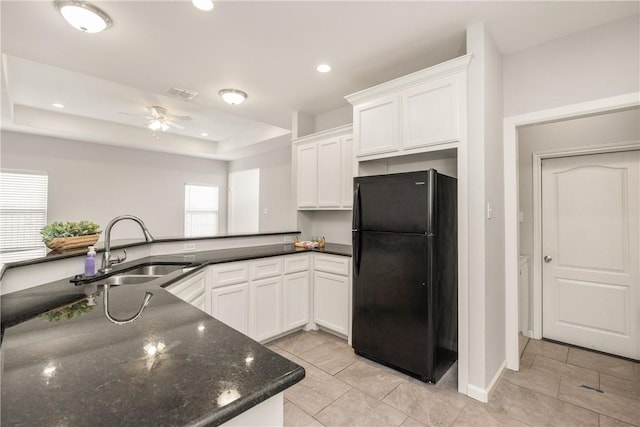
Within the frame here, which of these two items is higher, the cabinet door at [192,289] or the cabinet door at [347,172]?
the cabinet door at [347,172]

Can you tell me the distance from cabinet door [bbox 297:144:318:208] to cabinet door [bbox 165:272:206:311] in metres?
1.71

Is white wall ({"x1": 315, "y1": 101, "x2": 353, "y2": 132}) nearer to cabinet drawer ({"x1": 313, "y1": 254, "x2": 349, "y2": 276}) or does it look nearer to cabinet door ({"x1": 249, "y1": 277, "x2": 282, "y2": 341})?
cabinet drawer ({"x1": 313, "y1": 254, "x2": 349, "y2": 276})

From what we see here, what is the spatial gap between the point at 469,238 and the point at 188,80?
3.09 meters

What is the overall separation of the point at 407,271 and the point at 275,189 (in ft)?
13.4

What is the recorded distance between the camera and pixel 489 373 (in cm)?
217

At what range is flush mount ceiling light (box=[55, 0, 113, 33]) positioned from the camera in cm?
193

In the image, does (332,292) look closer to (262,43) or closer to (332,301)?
(332,301)

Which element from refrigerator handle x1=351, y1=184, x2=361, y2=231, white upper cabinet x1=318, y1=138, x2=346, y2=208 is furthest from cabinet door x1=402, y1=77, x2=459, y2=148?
white upper cabinet x1=318, y1=138, x2=346, y2=208

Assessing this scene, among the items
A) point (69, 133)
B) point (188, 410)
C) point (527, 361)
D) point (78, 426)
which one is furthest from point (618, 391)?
point (69, 133)

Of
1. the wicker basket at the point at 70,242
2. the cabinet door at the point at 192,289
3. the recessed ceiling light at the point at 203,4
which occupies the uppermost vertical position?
the recessed ceiling light at the point at 203,4

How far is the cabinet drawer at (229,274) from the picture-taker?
2.54 meters

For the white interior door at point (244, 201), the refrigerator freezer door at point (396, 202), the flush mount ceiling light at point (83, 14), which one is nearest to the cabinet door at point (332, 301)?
the refrigerator freezer door at point (396, 202)

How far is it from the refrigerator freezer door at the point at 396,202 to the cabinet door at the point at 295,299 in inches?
39.1

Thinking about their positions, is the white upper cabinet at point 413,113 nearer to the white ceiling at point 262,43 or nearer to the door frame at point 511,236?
the white ceiling at point 262,43
